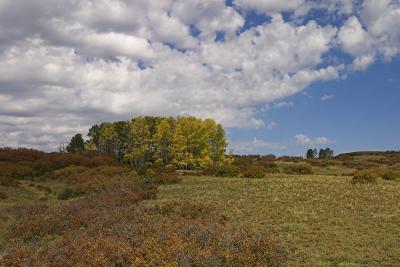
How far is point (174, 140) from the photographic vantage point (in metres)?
70.9

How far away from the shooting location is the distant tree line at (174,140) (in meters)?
70.6

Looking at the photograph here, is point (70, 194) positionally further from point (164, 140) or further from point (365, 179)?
point (164, 140)

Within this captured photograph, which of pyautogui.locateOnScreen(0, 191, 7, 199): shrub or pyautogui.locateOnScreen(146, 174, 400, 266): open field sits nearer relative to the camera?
pyautogui.locateOnScreen(146, 174, 400, 266): open field

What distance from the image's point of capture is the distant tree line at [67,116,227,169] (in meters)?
70.6

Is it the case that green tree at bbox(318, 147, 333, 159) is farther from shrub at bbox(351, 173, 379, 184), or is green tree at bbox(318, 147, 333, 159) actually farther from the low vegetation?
the low vegetation

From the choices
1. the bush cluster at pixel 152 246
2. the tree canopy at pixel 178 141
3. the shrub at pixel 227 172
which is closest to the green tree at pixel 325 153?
the tree canopy at pixel 178 141

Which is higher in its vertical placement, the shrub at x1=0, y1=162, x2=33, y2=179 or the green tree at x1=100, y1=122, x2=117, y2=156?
the green tree at x1=100, y1=122, x2=117, y2=156

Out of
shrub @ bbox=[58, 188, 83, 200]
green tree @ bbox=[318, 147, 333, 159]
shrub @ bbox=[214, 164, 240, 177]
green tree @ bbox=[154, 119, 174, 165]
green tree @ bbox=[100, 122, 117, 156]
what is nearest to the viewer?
shrub @ bbox=[58, 188, 83, 200]

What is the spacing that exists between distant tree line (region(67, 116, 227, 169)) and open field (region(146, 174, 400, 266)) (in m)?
41.4

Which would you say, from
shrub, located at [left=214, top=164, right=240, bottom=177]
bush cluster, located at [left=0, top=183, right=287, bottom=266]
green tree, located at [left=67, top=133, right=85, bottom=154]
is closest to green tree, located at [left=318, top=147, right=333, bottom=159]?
green tree, located at [left=67, top=133, right=85, bottom=154]

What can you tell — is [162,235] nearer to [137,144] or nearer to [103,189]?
[103,189]

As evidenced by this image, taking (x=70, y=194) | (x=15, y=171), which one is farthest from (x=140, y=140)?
(x=70, y=194)

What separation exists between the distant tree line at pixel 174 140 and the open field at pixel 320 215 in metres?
41.4

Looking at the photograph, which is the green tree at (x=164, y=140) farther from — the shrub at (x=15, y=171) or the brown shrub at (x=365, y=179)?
the brown shrub at (x=365, y=179)
